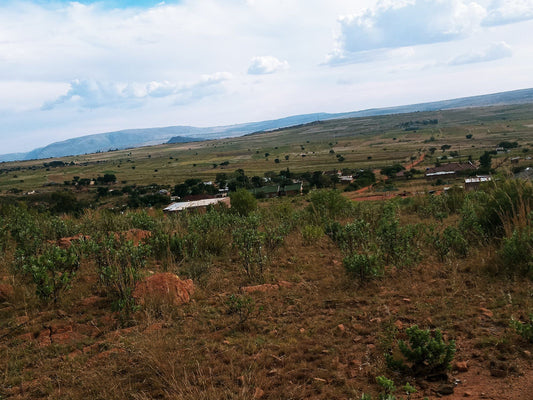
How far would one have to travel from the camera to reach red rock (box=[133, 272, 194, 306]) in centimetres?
467

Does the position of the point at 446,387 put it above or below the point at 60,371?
below

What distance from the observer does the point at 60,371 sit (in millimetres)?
3385

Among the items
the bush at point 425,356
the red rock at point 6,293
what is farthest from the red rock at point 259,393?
the red rock at point 6,293

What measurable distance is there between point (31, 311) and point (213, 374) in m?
A: 3.02

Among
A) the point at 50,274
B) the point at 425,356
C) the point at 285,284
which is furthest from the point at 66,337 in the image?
the point at 425,356

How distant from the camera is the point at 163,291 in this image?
479 centimetres

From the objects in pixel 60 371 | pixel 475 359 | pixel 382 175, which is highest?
pixel 60 371

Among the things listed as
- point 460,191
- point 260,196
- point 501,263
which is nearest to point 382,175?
point 260,196

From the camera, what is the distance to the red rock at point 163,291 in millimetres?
4675

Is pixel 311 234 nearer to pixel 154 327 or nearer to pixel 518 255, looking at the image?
pixel 518 255

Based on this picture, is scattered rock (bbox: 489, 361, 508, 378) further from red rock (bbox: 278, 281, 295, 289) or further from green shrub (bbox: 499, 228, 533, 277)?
red rock (bbox: 278, 281, 295, 289)

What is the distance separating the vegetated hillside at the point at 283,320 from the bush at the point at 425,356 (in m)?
0.01

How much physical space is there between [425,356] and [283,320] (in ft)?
5.58

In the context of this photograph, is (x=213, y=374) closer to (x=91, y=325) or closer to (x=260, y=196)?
(x=91, y=325)
